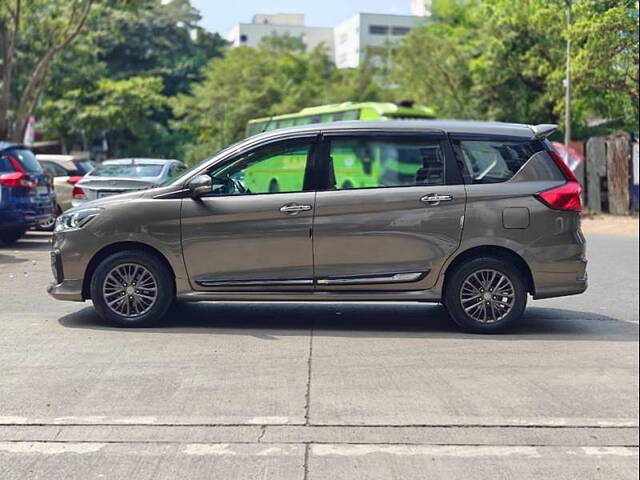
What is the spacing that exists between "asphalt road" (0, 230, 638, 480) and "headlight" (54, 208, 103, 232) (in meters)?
0.82

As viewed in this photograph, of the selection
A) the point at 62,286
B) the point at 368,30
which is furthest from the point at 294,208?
the point at 368,30

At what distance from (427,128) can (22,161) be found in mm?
7857

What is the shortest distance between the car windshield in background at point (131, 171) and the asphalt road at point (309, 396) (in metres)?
6.01

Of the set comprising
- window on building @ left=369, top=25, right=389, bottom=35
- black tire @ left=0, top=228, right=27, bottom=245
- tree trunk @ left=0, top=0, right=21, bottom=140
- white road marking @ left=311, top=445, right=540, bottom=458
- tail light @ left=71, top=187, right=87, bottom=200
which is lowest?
white road marking @ left=311, top=445, right=540, bottom=458

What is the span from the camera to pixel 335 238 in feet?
27.6

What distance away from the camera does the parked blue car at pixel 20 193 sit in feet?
42.8

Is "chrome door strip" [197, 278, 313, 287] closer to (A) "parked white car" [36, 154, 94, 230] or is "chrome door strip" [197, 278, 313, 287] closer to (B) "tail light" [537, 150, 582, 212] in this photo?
(B) "tail light" [537, 150, 582, 212]

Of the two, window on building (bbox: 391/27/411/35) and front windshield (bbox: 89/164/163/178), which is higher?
window on building (bbox: 391/27/411/35)

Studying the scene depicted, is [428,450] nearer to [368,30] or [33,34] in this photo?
[33,34]

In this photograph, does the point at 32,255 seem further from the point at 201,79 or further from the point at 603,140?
the point at 201,79

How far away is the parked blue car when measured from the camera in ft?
42.8

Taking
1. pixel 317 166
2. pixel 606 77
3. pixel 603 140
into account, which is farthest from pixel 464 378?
pixel 603 140

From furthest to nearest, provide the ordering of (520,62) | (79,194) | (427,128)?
(520,62), (79,194), (427,128)

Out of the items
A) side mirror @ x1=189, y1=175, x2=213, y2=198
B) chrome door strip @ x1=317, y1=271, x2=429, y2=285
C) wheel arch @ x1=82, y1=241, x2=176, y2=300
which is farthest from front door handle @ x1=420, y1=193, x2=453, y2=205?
wheel arch @ x1=82, y1=241, x2=176, y2=300
